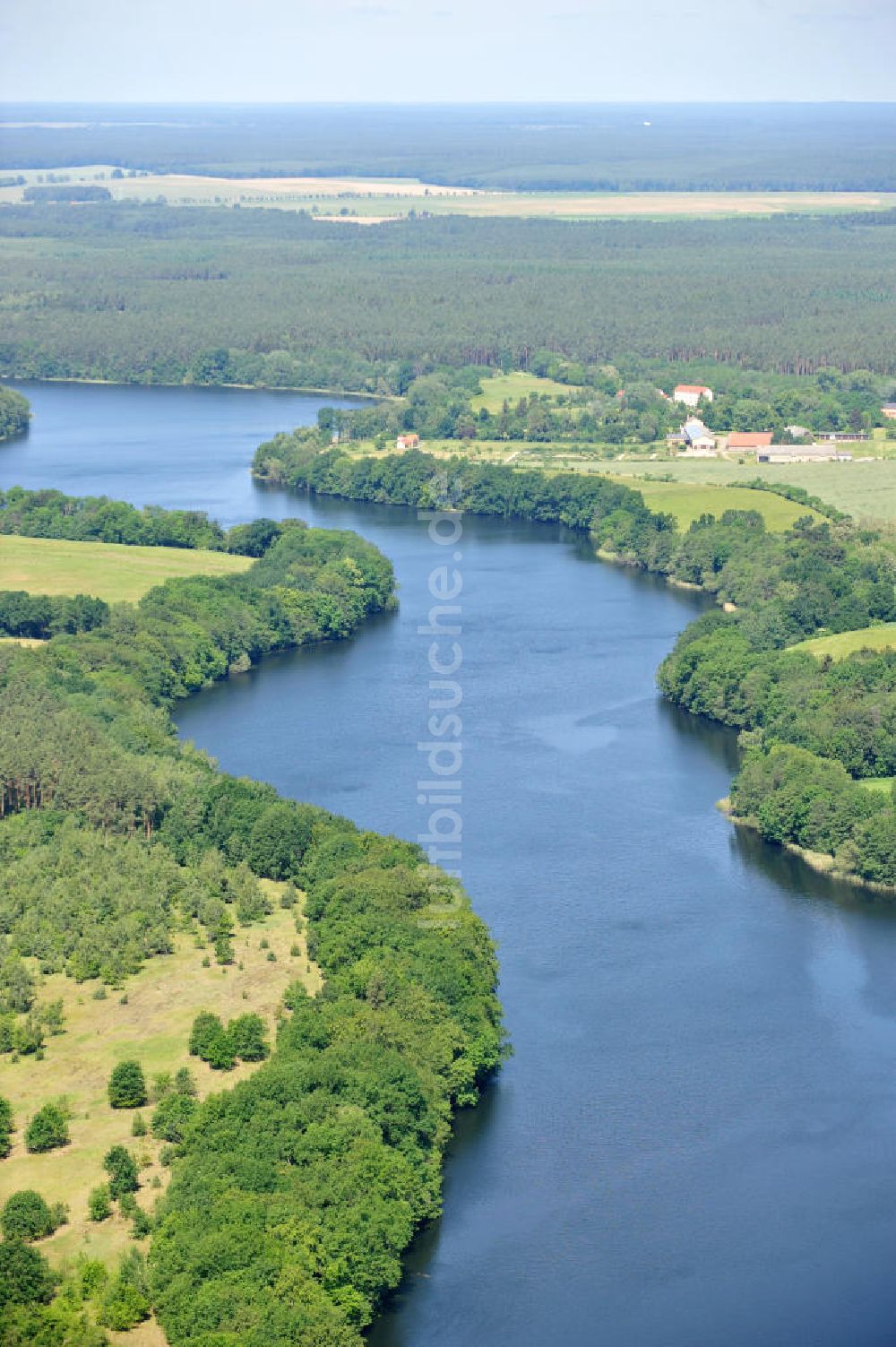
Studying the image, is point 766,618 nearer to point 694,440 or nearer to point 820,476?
point 820,476

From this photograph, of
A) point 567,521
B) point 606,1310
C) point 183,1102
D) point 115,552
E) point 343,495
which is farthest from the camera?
point 343,495

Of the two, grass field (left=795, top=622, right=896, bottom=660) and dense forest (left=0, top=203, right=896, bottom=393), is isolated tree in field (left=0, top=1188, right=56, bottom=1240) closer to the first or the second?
grass field (left=795, top=622, right=896, bottom=660)

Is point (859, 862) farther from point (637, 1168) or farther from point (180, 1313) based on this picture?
point (180, 1313)

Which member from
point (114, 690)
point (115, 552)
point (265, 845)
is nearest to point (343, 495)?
point (115, 552)

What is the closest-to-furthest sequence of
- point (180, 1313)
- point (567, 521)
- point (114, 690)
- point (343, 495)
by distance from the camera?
point (180, 1313) < point (114, 690) < point (567, 521) < point (343, 495)

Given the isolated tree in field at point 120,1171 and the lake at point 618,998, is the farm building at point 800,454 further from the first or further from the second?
the isolated tree in field at point 120,1171

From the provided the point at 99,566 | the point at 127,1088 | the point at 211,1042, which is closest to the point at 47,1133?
the point at 127,1088
